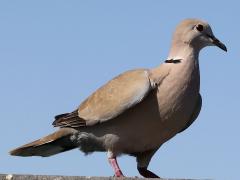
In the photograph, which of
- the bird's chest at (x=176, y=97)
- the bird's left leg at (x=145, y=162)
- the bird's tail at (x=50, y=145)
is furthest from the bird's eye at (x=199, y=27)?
the bird's tail at (x=50, y=145)

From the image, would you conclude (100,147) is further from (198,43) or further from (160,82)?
(198,43)

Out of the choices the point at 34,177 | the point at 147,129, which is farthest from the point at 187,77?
the point at 34,177

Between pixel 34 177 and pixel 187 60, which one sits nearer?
pixel 34 177

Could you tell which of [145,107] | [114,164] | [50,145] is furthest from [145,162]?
[50,145]

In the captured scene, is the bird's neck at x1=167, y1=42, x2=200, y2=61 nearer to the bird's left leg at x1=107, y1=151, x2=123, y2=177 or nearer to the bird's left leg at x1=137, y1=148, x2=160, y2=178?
the bird's left leg at x1=137, y1=148, x2=160, y2=178

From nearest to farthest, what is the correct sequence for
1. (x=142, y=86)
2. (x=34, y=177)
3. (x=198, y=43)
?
1. (x=34, y=177)
2. (x=142, y=86)
3. (x=198, y=43)

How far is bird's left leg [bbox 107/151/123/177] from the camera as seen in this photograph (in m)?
5.68

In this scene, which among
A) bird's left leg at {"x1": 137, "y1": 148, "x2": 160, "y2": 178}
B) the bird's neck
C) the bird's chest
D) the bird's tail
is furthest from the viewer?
the bird's tail

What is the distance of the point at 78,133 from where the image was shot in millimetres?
6121

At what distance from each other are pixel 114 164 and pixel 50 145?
0.92m

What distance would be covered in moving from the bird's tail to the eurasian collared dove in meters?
0.02

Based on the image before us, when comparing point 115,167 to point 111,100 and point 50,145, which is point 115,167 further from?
point 50,145

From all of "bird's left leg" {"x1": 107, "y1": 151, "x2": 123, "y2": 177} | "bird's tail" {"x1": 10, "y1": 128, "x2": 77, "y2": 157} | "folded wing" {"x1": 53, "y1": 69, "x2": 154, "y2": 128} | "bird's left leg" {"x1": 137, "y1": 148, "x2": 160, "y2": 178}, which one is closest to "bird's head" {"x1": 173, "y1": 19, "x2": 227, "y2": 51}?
"folded wing" {"x1": 53, "y1": 69, "x2": 154, "y2": 128}

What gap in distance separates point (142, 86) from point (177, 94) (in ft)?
1.08
